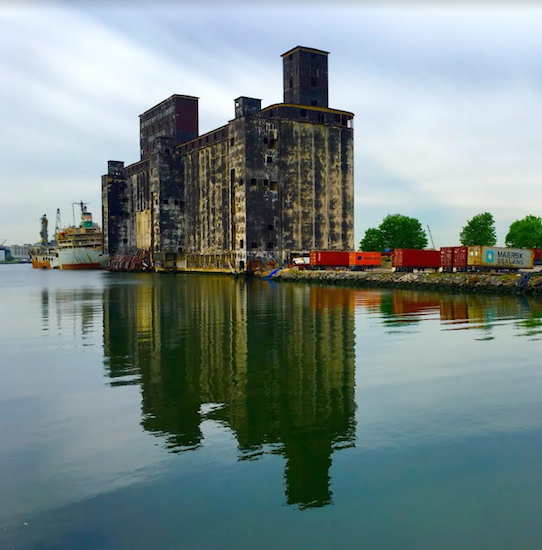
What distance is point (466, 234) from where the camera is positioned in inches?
4796

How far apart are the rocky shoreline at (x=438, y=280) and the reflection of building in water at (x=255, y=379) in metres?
22.4

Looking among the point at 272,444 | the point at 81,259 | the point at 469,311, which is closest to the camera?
the point at 272,444

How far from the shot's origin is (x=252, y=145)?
79500 mm

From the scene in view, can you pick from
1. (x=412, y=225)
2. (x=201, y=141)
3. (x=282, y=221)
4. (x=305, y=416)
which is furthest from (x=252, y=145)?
(x=305, y=416)

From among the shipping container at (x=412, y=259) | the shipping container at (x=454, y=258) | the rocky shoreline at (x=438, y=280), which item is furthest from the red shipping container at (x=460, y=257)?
the shipping container at (x=412, y=259)

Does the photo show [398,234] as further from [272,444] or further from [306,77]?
[272,444]

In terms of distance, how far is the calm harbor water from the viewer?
6520 millimetres

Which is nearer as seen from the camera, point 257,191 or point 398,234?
point 257,191

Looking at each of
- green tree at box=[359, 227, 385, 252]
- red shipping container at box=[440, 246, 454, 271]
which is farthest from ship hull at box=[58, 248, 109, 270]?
red shipping container at box=[440, 246, 454, 271]

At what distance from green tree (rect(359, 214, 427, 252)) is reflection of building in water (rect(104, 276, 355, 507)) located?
3964 inches

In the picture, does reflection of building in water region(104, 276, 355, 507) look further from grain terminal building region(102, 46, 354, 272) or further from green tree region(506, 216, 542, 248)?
green tree region(506, 216, 542, 248)

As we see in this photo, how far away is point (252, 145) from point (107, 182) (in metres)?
Result: 62.3

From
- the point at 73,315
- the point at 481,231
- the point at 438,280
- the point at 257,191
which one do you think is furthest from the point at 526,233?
the point at 73,315

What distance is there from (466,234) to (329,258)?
6028cm
